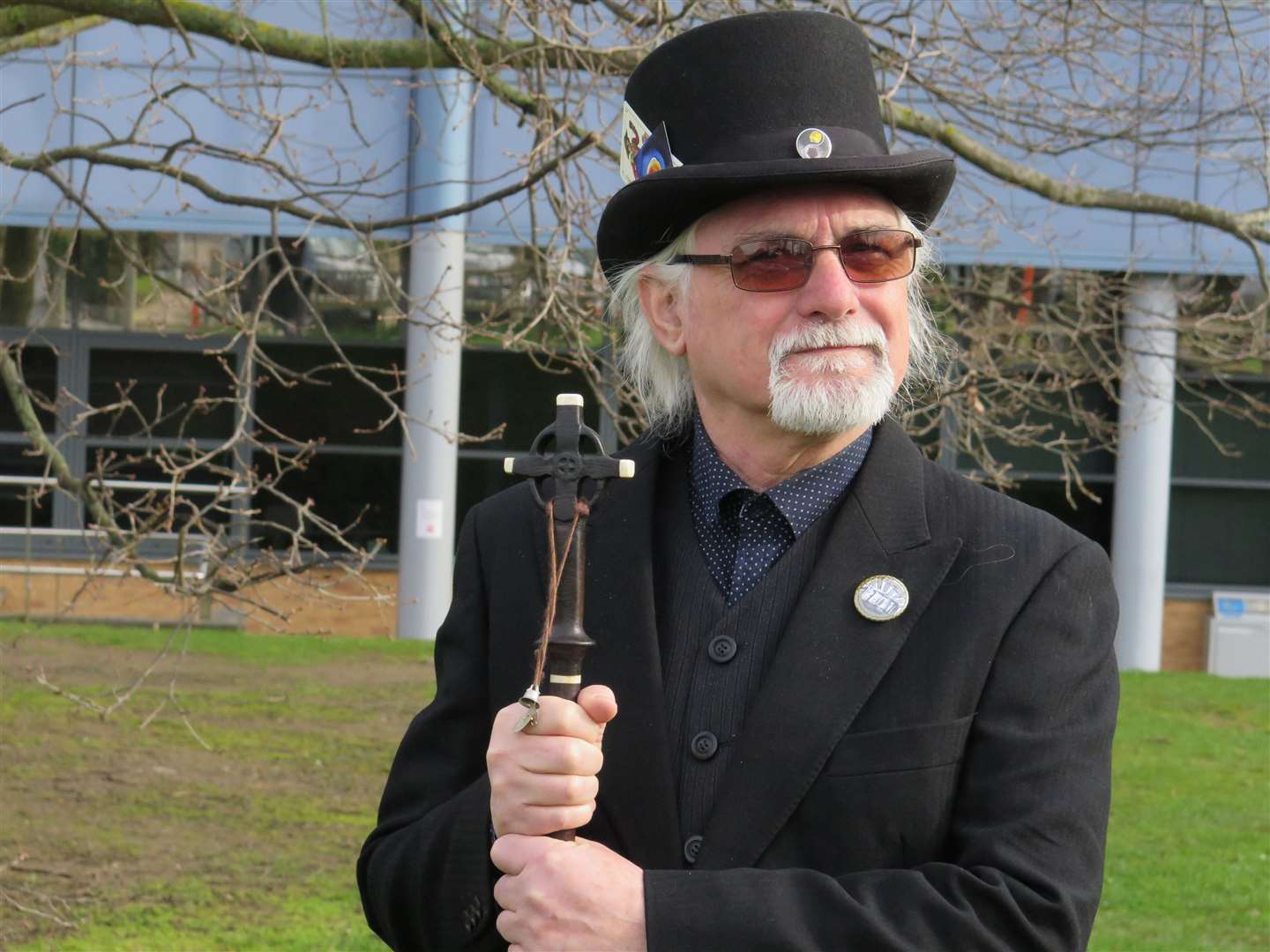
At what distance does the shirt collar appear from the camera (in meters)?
2.44

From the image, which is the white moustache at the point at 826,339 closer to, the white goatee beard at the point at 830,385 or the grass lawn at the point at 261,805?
the white goatee beard at the point at 830,385

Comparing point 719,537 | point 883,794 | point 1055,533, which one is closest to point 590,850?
point 883,794

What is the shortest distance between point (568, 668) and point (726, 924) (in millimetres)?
380

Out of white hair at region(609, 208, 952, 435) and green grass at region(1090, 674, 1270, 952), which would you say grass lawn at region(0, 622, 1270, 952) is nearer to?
green grass at region(1090, 674, 1270, 952)

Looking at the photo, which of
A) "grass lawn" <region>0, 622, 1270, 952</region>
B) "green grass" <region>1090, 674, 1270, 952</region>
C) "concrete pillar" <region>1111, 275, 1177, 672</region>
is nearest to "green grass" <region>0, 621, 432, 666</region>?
"grass lawn" <region>0, 622, 1270, 952</region>

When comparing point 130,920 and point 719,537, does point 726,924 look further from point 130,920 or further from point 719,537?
point 130,920

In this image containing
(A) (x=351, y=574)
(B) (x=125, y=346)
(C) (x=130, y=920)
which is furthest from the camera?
(B) (x=125, y=346)

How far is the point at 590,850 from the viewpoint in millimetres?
2068

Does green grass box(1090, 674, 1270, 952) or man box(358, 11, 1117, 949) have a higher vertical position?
man box(358, 11, 1117, 949)

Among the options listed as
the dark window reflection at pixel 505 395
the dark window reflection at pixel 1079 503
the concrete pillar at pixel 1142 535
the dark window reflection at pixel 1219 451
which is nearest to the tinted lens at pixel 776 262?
the concrete pillar at pixel 1142 535

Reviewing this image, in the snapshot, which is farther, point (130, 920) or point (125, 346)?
point (125, 346)

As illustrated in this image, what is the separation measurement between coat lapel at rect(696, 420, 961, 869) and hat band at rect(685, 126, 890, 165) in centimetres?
52

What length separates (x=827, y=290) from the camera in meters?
2.35

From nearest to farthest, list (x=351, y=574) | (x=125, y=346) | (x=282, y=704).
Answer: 1. (x=351, y=574)
2. (x=282, y=704)
3. (x=125, y=346)
